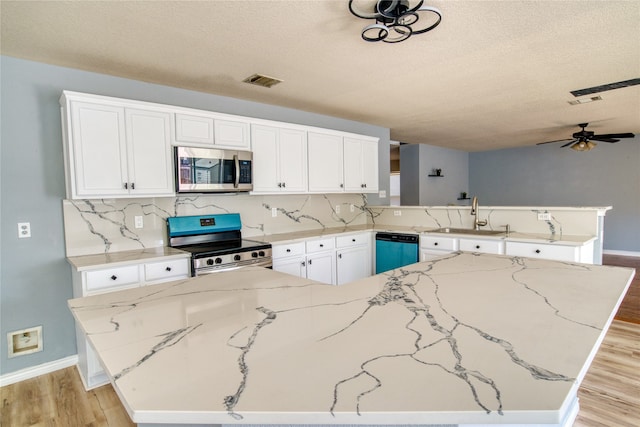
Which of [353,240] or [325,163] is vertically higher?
[325,163]

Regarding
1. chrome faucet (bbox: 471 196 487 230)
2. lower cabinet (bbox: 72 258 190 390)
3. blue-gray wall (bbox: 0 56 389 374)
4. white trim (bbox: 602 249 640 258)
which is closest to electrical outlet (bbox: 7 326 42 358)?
blue-gray wall (bbox: 0 56 389 374)

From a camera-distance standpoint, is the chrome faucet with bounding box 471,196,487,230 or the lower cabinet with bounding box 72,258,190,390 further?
the chrome faucet with bounding box 471,196,487,230

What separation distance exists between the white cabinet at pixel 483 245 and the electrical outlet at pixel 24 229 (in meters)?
3.83

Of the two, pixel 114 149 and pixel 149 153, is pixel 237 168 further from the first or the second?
pixel 114 149

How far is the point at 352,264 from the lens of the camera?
4176 millimetres

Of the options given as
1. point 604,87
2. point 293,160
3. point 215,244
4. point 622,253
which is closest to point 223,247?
point 215,244

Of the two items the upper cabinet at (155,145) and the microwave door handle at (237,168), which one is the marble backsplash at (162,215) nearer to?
the upper cabinet at (155,145)

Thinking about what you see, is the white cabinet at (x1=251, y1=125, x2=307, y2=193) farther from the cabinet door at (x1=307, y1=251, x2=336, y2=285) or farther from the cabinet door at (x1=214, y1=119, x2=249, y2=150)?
the cabinet door at (x1=307, y1=251, x2=336, y2=285)

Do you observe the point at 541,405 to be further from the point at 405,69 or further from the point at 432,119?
the point at 432,119

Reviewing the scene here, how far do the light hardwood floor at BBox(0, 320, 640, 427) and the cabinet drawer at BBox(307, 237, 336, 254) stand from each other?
2071 mm

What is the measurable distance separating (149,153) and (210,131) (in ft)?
1.89

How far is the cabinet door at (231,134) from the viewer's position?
10.6 feet

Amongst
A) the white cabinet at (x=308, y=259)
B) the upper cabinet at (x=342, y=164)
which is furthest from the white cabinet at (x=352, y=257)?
the upper cabinet at (x=342, y=164)

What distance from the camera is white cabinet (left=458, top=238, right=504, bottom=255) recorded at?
3400 mm
